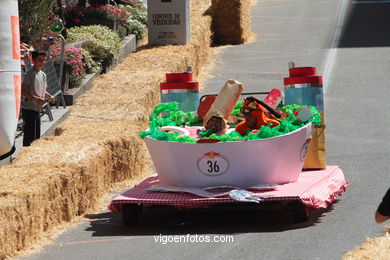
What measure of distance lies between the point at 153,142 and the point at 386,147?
16.3 ft

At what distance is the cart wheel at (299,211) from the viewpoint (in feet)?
35.3

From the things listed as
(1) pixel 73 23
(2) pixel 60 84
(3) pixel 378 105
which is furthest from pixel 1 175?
(1) pixel 73 23

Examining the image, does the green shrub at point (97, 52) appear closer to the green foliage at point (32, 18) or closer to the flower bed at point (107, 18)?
the green foliage at point (32, 18)

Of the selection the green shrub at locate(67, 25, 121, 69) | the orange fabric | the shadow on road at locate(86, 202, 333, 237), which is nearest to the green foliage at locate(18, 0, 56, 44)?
the green shrub at locate(67, 25, 121, 69)

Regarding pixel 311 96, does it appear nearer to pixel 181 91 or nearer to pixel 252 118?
pixel 252 118

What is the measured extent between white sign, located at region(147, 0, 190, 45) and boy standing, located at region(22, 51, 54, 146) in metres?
9.55

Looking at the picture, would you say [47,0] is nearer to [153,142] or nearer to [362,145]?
[362,145]

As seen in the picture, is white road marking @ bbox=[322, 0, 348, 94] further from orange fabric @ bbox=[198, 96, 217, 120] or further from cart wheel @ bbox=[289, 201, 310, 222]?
cart wheel @ bbox=[289, 201, 310, 222]

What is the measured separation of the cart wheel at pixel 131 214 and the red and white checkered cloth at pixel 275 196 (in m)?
0.09

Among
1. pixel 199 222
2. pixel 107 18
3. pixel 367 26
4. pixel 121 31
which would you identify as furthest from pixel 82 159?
pixel 367 26

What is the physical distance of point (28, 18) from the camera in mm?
18062

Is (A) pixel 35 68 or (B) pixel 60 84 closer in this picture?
(A) pixel 35 68

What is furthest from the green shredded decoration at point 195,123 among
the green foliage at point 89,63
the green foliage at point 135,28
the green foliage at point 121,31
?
the green foliage at point 135,28

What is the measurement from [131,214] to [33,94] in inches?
132
